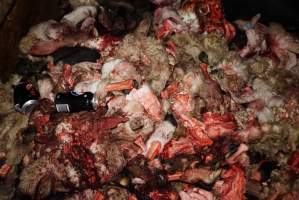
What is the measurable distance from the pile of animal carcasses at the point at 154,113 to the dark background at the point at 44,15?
0.32ft

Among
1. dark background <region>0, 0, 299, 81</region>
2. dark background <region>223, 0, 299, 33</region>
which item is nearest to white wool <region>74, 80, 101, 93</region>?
dark background <region>0, 0, 299, 81</region>

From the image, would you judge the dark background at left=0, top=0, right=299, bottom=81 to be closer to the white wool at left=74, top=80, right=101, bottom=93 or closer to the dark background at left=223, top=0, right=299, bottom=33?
the dark background at left=223, top=0, right=299, bottom=33

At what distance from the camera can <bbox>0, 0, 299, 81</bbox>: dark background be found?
337 cm

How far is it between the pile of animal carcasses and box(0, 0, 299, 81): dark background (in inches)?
3.8

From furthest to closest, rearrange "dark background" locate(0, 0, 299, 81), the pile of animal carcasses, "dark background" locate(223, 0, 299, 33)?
"dark background" locate(223, 0, 299, 33) → "dark background" locate(0, 0, 299, 81) → the pile of animal carcasses

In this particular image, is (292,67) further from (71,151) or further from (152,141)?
(71,151)

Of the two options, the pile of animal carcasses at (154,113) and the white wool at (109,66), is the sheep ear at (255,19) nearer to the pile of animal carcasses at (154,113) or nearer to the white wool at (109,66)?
the pile of animal carcasses at (154,113)

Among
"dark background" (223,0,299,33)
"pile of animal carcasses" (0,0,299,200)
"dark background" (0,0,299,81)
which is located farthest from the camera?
"dark background" (223,0,299,33)

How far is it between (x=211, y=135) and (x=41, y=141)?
156 cm

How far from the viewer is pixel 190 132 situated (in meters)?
3.22

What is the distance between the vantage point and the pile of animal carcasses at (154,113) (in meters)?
3.04

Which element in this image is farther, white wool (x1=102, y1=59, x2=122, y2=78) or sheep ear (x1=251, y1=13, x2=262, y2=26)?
sheep ear (x1=251, y1=13, x2=262, y2=26)

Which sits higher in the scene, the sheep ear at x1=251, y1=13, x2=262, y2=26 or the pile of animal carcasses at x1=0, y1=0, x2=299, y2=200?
the sheep ear at x1=251, y1=13, x2=262, y2=26

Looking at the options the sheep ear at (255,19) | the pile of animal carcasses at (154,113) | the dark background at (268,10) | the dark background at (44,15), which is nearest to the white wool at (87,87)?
the pile of animal carcasses at (154,113)
